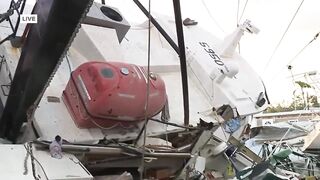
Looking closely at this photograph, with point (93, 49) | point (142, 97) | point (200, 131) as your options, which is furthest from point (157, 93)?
point (93, 49)

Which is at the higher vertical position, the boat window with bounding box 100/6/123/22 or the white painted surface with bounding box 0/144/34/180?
the boat window with bounding box 100/6/123/22

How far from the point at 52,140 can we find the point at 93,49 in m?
0.95

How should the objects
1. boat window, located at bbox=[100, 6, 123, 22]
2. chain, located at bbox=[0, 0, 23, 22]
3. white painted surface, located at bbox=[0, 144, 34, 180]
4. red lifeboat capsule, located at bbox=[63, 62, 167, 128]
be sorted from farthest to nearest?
boat window, located at bbox=[100, 6, 123, 22] < chain, located at bbox=[0, 0, 23, 22] < red lifeboat capsule, located at bbox=[63, 62, 167, 128] < white painted surface, located at bbox=[0, 144, 34, 180]

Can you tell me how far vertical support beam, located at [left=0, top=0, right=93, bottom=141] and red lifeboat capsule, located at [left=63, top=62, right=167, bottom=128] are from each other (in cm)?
27

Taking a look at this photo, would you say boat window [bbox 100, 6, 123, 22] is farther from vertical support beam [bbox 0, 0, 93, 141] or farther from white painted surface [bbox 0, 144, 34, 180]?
white painted surface [bbox 0, 144, 34, 180]

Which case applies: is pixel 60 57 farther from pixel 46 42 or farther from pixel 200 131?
pixel 200 131

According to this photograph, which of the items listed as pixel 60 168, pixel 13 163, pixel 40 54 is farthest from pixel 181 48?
pixel 13 163

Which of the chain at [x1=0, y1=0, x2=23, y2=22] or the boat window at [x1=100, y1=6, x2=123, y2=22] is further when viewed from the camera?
the boat window at [x1=100, y1=6, x2=123, y2=22]

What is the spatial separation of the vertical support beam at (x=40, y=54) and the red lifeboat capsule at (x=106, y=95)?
0.27 m

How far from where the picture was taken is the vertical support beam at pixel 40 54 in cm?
191

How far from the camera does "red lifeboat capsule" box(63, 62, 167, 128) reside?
2305mm

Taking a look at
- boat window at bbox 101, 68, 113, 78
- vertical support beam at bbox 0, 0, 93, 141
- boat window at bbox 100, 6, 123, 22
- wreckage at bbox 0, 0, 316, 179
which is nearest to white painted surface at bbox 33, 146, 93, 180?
wreckage at bbox 0, 0, 316, 179

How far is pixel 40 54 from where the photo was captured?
81.2 inches

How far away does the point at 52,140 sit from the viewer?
7.29ft
